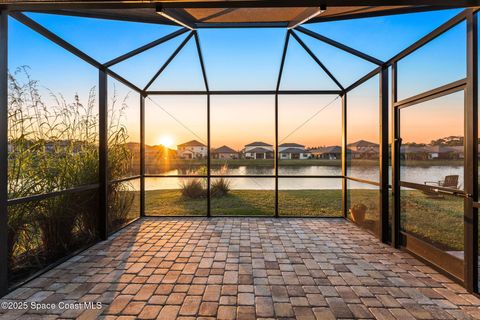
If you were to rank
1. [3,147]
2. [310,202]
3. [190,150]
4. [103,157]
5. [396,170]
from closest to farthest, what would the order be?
[3,147], [396,170], [103,157], [190,150], [310,202]

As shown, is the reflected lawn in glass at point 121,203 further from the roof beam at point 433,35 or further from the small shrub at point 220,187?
the roof beam at point 433,35

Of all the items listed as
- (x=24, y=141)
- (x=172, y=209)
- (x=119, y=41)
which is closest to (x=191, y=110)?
(x=119, y=41)

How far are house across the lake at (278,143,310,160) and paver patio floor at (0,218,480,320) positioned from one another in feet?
8.53

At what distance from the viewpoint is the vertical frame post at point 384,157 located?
4.15 m

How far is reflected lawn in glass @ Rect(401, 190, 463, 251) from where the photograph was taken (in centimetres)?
293

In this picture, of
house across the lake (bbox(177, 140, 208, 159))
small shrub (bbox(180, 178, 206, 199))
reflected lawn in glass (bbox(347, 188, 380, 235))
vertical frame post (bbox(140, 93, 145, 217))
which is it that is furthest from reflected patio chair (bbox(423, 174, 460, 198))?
small shrub (bbox(180, 178, 206, 199))

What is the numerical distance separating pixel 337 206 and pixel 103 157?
6923 mm

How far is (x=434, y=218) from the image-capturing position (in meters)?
3.30

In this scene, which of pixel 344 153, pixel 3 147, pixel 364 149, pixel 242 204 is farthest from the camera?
pixel 242 204

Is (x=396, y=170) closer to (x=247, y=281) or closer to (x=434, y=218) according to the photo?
(x=434, y=218)

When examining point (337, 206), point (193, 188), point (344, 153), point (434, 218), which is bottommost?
point (337, 206)

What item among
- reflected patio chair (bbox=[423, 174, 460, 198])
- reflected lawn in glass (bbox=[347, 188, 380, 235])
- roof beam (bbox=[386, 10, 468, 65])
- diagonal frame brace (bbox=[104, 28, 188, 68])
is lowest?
reflected lawn in glass (bbox=[347, 188, 380, 235])

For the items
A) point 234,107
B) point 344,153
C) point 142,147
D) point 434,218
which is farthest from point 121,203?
point 434,218

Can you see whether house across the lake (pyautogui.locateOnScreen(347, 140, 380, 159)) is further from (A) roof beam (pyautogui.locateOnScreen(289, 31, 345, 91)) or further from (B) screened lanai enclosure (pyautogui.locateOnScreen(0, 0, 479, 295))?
(A) roof beam (pyautogui.locateOnScreen(289, 31, 345, 91))
